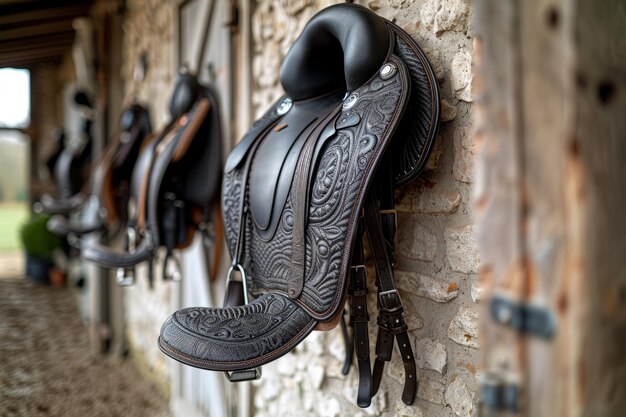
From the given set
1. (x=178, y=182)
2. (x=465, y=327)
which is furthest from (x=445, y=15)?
(x=178, y=182)

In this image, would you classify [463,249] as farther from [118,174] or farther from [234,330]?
[118,174]

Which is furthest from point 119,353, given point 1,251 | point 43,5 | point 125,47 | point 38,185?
point 1,251

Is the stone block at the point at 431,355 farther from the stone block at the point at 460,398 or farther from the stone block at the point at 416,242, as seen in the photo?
the stone block at the point at 416,242

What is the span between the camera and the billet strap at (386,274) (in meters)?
0.99

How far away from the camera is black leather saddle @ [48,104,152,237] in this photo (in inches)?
106

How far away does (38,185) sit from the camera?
7.88 m

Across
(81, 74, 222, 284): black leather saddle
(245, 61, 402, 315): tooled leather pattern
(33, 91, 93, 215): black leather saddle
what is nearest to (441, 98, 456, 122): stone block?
(245, 61, 402, 315): tooled leather pattern

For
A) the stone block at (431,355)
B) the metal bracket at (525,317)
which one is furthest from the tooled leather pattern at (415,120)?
the metal bracket at (525,317)

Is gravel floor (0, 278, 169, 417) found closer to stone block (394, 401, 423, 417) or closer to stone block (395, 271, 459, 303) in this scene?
stone block (394, 401, 423, 417)

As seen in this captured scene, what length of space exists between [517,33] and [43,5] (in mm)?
5280

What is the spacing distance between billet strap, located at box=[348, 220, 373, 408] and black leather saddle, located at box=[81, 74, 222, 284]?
1.10 metres

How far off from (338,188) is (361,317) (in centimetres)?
31

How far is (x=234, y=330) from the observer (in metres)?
0.92

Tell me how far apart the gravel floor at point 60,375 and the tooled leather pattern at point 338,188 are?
241cm
